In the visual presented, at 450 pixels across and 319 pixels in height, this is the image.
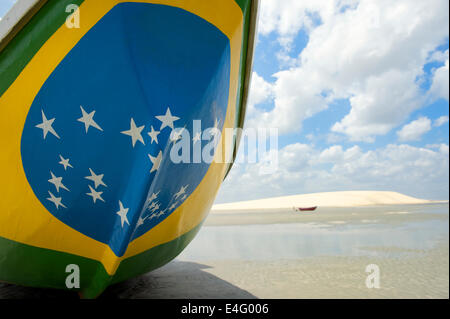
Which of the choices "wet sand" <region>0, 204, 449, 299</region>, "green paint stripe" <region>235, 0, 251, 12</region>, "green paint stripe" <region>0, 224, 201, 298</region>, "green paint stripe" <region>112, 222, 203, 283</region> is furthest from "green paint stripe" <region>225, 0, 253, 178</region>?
"wet sand" <region>0, 204, 449, 299</region>

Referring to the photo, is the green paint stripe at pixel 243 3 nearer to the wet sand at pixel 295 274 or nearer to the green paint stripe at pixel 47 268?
the green paint stripe at pixel 47 268

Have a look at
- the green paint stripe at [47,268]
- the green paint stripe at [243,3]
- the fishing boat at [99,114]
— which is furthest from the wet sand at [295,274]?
the green paint stripe at [243,3]

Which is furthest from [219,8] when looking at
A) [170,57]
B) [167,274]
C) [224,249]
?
[224,249]

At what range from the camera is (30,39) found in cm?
214

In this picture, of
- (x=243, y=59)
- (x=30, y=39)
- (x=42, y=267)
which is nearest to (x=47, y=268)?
(x=42, y=267)

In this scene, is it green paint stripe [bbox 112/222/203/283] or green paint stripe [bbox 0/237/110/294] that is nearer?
green paint stripe [bbox 0/237/110/294]

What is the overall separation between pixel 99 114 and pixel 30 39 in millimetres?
806

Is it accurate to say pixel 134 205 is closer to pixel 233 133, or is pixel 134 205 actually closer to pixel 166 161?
pixel 166 161

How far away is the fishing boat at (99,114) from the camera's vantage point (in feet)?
6.98

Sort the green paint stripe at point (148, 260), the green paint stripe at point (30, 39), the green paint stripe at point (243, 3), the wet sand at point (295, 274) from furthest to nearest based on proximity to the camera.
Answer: the wet sand at point (295, 274) < the green paint stripe at point (148, 260) < the green paint stripe at point (243, 3) < the green paint stripe at point (30, 39)

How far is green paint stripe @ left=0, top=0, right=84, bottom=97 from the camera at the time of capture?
2.11 m

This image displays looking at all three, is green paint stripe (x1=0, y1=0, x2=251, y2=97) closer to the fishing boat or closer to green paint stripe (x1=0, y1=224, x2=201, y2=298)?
the fishing boat

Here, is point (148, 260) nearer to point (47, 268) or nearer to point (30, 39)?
point (47, 268)

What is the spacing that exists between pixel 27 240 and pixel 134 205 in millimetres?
1212
